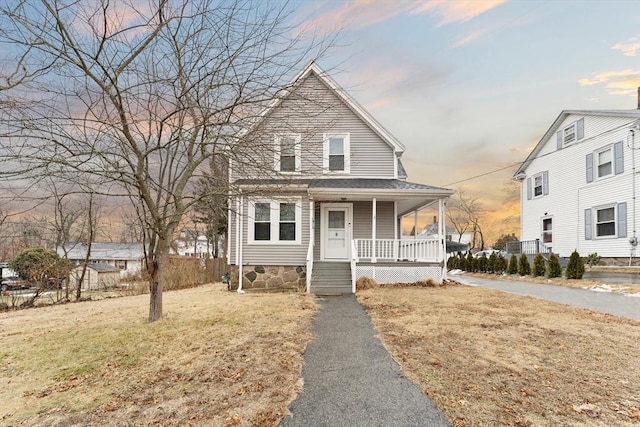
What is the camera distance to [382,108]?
14.2 meters

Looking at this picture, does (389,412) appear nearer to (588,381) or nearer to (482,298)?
(588,381)

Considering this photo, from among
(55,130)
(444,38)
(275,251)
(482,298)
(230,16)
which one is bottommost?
(482,298)

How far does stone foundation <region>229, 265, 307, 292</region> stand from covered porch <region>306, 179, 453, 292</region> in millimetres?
564

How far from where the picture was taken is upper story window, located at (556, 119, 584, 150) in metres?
17.8

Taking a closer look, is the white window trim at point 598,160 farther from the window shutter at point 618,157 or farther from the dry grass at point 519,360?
the dry grass at point 519,360

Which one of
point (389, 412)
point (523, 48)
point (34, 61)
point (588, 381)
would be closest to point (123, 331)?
point (34, 61)

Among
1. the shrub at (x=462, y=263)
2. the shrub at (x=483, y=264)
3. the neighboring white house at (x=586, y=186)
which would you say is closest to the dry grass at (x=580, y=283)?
the shrub at (x=483, y=264)

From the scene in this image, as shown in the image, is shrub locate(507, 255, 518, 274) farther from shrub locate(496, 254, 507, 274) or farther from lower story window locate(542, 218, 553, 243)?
lower story window locate(542, 218, 553, 243)

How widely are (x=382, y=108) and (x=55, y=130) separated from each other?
11.6 metres

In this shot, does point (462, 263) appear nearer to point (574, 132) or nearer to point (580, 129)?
point (574, 132)

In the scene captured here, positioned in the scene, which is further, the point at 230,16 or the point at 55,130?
the point at 230,16

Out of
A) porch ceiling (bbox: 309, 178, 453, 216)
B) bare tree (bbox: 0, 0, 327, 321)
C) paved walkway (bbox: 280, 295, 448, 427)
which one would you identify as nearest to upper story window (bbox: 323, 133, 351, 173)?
porch ceiling (bbox: 309, 178, 453, 216)

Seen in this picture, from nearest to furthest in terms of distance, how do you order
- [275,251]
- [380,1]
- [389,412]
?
[389,412], [380,1], [275,251]

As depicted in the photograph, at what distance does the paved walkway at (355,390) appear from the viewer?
2.94 metres
